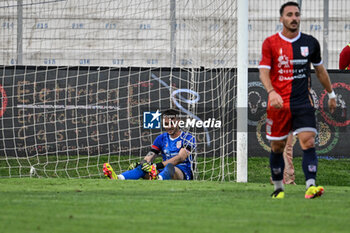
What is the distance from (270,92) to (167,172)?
3.94 meters

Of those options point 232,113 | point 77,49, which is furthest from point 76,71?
point 232,113

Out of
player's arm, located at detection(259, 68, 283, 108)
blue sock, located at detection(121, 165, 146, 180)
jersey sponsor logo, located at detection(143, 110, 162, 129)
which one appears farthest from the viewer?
jersey sponsor logo, located at detection(143, 110, 162, 129)

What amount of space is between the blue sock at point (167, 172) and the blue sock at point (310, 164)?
12.1 feet

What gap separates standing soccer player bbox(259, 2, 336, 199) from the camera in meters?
6.85

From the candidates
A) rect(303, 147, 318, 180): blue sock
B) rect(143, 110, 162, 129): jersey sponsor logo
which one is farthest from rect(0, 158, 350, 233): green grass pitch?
rect(143, 110, 162, 129): jersey sponsor logo

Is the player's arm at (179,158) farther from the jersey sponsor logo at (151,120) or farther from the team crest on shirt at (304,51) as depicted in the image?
the team crest on shirt at (304,51)

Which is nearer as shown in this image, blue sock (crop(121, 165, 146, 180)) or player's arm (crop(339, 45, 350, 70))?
blue sock (crop(121, 165, 146, 180))

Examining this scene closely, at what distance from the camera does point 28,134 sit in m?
12.5

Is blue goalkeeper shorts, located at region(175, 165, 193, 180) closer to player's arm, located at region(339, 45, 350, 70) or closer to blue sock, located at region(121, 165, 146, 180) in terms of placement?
blue sock, located at region(121, 165, 146, 180)

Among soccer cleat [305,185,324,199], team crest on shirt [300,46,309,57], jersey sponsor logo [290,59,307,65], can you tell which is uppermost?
team crest on shirt [300,46,309,57]

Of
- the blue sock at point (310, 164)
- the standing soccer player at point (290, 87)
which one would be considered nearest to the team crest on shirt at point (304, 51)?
the standing soccer player at point (290, 87)

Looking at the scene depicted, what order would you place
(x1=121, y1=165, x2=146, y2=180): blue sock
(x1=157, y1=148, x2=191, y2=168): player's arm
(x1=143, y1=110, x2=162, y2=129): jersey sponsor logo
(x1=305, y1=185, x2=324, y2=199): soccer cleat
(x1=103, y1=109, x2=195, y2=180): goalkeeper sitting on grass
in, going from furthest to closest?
(x1=143, y1=110, x2=162, y2=129): jersey sponsor logo < (x1=157, y1=148, x2=191, y2=168): player's arm < (x1=121, y1=165, x2=146, y2=180): blue sock < (x1=103, y1=109, x2=195, y2=180): goalkeeper sitting on grass < (x1=305, y1=185, x2=324, y2=199): soccer cleat

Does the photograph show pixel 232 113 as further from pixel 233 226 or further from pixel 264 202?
pixel 233 226

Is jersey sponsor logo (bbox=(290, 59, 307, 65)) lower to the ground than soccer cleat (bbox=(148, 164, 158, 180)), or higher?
higher
